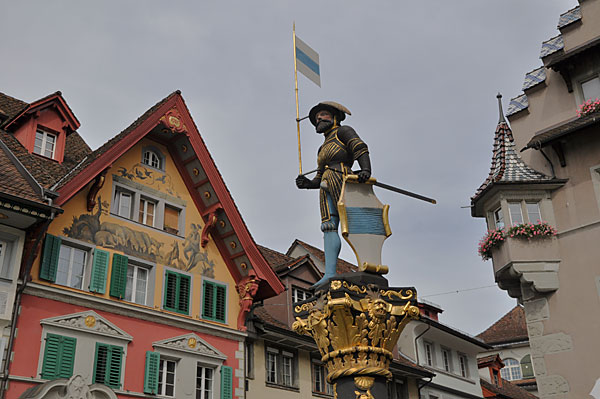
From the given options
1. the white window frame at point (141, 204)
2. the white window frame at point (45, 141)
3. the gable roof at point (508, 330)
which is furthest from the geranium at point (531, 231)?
the gable roof at point (508, 330)

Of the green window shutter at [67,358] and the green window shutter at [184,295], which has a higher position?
the green window shutter at [184,295]

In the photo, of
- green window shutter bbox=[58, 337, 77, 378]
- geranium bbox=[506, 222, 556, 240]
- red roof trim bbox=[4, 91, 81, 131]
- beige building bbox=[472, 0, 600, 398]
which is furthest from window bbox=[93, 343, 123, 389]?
geranium bbox=[506, 222, 556, 240]

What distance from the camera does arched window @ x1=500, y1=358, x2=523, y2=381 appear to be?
4869 centimetres

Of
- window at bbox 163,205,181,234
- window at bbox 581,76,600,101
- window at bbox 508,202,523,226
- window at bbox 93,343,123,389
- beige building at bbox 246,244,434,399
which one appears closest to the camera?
window at bbox 93,343,123,389

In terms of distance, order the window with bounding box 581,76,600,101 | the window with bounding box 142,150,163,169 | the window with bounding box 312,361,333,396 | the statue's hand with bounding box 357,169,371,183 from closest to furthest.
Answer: the statue's hand with bounding box 357,169,371,183
the window with bounding box 581,76,600,101
the window with bounding box 142,150,163,169
the window with bounding box 312,361,333,396

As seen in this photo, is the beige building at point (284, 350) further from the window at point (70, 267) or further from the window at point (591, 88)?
the window at point (591, 88)

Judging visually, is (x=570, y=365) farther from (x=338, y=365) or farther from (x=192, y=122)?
(x=192, y=122)

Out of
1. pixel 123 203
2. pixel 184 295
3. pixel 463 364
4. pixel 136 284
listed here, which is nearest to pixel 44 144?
pixel 123 203

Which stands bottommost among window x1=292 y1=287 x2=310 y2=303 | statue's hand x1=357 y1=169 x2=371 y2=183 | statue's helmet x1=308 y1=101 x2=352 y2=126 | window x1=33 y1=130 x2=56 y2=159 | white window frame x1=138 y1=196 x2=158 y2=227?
statue's hand x1=357 y1=169 x2=371 y2=183

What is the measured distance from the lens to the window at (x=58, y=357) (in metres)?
16.3

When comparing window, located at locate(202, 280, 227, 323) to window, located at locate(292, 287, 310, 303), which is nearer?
window, located at locate(202, 280, 227, 323)

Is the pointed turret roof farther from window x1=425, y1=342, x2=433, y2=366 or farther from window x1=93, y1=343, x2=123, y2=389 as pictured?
window x1=425, y1=342, x2=433, y2=366

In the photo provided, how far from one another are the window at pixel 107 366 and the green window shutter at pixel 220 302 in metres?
4.18

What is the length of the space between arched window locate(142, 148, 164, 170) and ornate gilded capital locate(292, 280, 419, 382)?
14.4 metres
